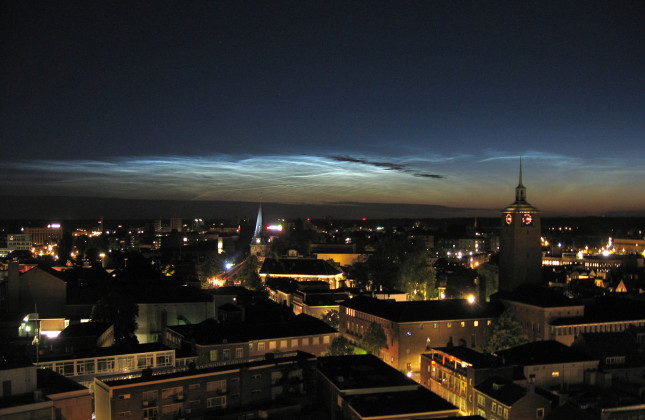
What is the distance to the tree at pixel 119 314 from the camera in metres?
32.9

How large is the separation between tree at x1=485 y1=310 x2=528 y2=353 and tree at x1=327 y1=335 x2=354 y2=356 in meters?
9.32

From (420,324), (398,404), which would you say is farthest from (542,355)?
(398,404)

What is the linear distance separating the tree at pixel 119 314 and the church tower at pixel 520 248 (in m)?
30.6

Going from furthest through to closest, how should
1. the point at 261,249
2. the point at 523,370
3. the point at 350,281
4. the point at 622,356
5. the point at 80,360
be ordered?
the point at 261,249 → the point at 350,281 → the point at 622,356 → the point at 523,370 → the point at 80,360

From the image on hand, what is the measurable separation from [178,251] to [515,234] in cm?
7161

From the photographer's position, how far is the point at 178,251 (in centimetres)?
10181

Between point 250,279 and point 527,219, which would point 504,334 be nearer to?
point 527,219

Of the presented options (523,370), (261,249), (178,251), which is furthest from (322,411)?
(178,251)

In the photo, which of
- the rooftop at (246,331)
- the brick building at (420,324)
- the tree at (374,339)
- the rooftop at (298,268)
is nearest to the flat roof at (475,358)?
the brick building at (420,324)

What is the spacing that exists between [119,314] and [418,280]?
28936 millimetres

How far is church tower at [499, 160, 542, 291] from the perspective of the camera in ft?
149

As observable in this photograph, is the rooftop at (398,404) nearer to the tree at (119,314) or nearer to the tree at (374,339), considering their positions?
the tree at (374,339)

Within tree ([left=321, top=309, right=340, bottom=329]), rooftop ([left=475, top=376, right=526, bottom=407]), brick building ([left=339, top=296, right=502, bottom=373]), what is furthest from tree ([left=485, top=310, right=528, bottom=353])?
tree ([left=321, top=309, right=340, bottom=329])

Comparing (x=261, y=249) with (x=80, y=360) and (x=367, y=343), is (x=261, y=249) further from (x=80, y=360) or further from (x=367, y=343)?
(x=80, y=360)
